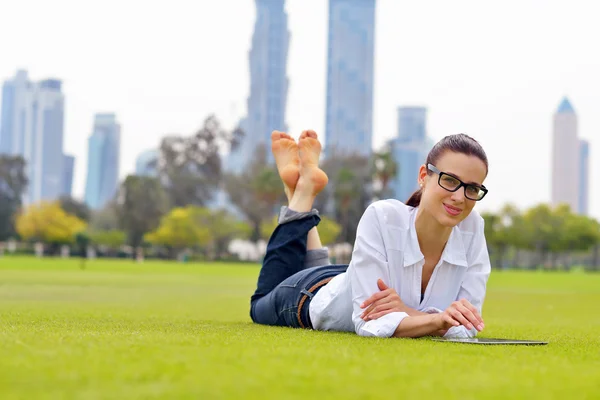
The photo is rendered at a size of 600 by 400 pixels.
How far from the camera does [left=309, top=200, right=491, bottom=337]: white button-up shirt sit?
4.37 metres

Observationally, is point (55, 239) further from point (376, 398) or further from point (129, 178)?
point (376, 398)

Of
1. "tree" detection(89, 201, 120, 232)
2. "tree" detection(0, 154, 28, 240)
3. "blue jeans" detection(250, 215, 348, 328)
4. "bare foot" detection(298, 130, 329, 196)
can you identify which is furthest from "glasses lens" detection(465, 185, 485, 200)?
"tree" detection(89, 201, 120, 232)

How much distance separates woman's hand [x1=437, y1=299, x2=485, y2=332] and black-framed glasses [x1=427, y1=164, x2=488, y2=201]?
515 mm

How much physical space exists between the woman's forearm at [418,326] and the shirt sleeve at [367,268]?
0.25 ft

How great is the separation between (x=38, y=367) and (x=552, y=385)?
1.48 meters

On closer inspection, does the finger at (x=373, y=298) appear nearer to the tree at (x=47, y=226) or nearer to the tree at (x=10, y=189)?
the tree at (x=47, y=226)

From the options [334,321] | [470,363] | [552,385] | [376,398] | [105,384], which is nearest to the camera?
[376,398]

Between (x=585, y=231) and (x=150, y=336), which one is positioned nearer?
(x=150, y=336)

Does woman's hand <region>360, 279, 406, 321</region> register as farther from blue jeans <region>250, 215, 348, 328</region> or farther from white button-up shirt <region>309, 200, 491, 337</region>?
blue jeans <region>250, 215, 348, 328</region>

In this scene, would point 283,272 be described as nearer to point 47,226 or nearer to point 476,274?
point 476,274

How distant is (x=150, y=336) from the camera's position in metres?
3.87

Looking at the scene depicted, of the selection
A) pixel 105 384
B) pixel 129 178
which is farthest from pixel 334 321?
pixel 129 178

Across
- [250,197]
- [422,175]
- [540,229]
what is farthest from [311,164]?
[540,229]

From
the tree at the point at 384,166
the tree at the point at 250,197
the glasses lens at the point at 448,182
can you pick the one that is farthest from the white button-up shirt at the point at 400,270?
the tree at the point at 250,197
